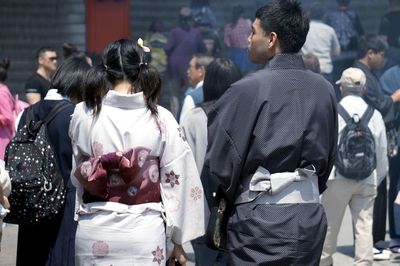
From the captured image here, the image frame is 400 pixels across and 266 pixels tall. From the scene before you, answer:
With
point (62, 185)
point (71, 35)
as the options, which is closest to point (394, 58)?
point (71, 35)

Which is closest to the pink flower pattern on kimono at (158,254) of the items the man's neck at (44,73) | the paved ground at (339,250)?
the paved ground at (339,250)

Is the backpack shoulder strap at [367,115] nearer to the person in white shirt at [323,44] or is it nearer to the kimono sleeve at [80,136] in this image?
the kimono sleeve at [80,136]

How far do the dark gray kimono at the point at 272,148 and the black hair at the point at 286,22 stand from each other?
72mm

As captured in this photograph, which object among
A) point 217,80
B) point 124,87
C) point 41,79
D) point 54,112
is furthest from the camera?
point 41,79

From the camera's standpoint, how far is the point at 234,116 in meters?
4.81

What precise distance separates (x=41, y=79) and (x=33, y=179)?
4.32m

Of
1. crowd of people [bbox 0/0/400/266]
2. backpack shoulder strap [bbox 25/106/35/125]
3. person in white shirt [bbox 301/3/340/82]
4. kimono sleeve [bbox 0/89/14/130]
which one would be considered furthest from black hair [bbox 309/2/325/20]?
crowd of people [bbox 0/0/400/266]

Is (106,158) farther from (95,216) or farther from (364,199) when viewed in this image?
(364,199)

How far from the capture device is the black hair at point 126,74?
4.93 metres

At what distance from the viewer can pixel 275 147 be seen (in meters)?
4.73

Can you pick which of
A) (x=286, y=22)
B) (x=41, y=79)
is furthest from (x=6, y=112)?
(x=286, y=22)

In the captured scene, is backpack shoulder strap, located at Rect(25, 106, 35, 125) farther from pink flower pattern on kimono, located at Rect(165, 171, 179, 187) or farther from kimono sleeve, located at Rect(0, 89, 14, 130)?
kimono sleeve, located at Rect(0, 89, 14, 130)

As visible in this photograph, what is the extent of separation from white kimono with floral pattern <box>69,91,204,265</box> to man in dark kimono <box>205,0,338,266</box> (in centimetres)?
20

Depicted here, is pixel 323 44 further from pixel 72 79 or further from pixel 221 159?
pixel 221 159
